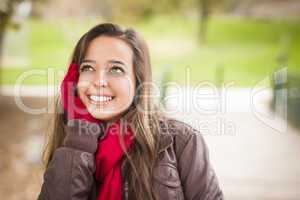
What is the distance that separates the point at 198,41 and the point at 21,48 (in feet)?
4.81

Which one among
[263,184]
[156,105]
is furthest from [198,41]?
[156,105]

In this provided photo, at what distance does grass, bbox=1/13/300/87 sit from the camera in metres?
3.20

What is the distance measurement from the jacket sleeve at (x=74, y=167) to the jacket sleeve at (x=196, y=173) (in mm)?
236

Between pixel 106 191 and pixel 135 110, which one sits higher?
pixel 135 110

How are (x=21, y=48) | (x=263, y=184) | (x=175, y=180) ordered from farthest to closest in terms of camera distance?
(x=21, y=48) < (x=263, y=184) < (x=175, y=180)

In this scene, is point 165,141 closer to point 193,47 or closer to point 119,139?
point 119,139

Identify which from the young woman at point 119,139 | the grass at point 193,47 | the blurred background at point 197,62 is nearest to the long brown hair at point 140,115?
the young woman at point 119,139

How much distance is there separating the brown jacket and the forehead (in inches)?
7.6

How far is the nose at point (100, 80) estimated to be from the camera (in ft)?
3.32

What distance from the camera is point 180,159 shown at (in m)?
1.01

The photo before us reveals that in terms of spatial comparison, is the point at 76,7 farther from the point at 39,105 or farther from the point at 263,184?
the point at 263,184

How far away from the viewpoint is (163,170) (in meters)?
0.99

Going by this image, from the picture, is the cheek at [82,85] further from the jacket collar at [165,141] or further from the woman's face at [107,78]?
the jacket collar at [165,141]

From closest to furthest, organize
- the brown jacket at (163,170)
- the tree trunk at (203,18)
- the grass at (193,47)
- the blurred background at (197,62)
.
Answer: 1. the brown jacket at (163,170)
2. the blurred background at (197,62)
3. the grass at (193,47)
4. the tree trunk at (203,18)
